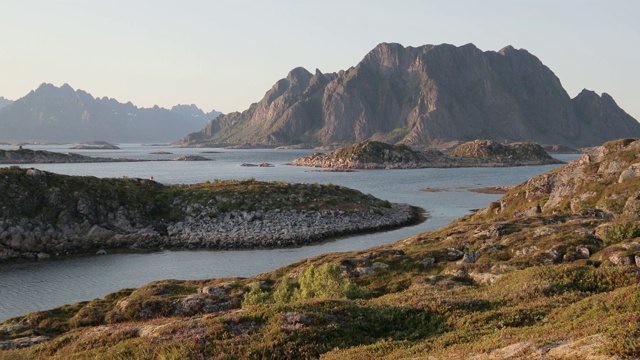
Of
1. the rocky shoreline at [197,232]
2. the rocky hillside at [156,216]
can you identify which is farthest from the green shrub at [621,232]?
the rocky hillside at [156,216]

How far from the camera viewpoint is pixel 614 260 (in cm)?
3209

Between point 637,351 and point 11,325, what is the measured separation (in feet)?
126

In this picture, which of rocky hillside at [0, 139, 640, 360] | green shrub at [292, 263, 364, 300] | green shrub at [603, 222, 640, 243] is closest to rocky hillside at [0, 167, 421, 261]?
rocky hillside at [0, 139, 640, 360]

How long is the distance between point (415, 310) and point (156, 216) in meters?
72.8

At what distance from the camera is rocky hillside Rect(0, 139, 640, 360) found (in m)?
15.7

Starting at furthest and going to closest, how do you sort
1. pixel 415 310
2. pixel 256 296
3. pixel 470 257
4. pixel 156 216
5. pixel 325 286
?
pixel 156 216 → pixel 470 257 → pixel 256 296 → pixel 325 286 → pixel 415 310

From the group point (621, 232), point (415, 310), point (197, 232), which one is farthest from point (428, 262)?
point (197, 232)

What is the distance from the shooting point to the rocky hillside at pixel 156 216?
240 feet

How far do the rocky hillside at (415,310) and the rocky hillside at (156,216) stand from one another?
3106cm

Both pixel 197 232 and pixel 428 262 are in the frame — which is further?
pixel 197 232

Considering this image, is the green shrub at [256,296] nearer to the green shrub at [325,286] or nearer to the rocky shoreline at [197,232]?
the green shrub at [325,286]

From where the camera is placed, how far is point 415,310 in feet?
67.9

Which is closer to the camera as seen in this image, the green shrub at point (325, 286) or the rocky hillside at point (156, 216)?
the green shrub at point (325, 286)

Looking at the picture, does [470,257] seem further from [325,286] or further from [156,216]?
[156,216]
